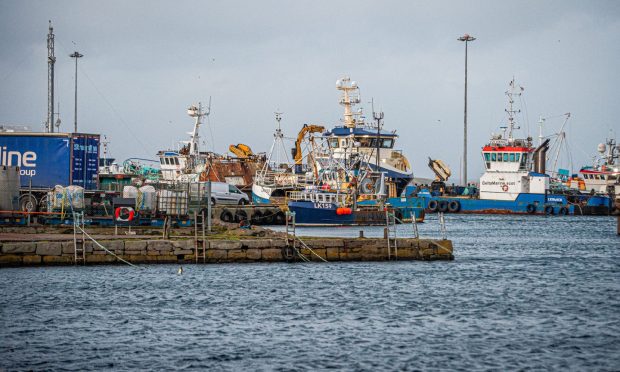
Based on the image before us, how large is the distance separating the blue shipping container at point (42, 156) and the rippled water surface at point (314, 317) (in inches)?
720

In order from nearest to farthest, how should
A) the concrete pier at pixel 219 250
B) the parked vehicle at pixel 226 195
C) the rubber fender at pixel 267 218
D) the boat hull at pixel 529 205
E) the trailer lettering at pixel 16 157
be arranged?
the concrete pier at pixel 219 250 < the trailer lettering at pixel 16 157 < the rubber fender at pixel 267 218 < the parked vehicle at pixel 226 195 < the boat hull at pixel 529 205

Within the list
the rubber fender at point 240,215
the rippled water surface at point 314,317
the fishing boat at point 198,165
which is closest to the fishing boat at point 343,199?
the rubber fender at point 240,215

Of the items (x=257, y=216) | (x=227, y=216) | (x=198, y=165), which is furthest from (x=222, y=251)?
(x=198, y=165)

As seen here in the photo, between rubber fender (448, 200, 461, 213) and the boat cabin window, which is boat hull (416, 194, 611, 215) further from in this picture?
the boat cabin window

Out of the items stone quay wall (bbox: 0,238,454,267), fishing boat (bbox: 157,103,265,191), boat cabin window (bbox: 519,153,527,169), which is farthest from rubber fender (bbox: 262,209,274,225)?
boat cabin window (bbox: 519,153,527,169)

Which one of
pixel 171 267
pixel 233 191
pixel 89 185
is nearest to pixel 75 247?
pixel 171 267

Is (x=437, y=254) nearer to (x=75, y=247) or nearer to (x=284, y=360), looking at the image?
(x=75, y=247)

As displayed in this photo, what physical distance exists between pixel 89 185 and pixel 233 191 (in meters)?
17.6

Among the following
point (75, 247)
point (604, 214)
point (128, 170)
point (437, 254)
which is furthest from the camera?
point (604, 214)

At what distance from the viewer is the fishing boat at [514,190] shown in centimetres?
8831

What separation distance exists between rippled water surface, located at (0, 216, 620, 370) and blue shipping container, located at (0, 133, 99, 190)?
18.3m

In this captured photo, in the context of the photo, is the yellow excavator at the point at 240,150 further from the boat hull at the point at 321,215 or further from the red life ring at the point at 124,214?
the red life ring at the point at 124,214

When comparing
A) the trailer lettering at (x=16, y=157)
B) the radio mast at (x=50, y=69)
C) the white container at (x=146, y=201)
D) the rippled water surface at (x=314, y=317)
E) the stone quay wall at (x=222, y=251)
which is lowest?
the rippled water surface at (x=314, y=317)

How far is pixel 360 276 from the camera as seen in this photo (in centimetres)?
3356
